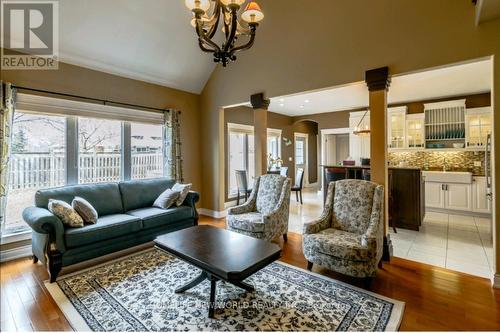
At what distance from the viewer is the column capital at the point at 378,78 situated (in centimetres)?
314

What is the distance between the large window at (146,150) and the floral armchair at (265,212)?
85.4 inches

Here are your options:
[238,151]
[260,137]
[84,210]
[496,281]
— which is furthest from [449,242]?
[84,210]

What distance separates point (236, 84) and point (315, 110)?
3895 millimetres

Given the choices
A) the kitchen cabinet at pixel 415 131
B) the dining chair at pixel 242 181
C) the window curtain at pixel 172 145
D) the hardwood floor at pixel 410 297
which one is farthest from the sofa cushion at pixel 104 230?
the kitchen cabinet at pixel 415 131

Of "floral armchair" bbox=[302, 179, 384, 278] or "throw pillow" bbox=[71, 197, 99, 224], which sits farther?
"throw pillow" bbox=[71, 197, 99, 224]

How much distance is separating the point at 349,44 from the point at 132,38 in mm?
3371

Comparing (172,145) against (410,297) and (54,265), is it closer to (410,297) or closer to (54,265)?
(54,265)

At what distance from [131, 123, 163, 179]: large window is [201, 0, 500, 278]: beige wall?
1526 mm

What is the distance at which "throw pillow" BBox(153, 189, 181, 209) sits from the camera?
13.1ft

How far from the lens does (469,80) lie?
4727mm

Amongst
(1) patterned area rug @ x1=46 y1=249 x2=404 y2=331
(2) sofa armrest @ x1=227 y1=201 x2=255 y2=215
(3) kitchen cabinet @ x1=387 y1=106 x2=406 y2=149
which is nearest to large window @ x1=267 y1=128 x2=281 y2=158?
(3) kitchen cabinet @ x1=387 y1=106 x2=406 y2=149

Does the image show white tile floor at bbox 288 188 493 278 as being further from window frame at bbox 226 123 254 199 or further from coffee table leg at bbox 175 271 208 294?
coffee table leg at bbox 175 271 208 294

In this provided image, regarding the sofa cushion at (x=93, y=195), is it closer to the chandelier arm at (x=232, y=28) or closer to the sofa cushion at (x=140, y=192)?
the sofa cushion at (x=140, y=192)

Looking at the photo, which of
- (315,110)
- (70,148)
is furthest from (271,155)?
(70,148)
